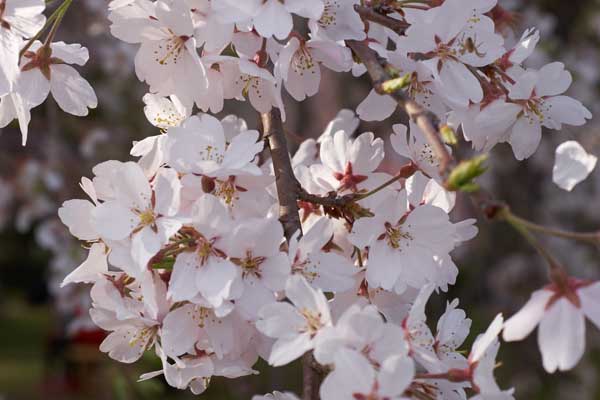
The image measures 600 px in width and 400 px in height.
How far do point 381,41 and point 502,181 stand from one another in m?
4.59

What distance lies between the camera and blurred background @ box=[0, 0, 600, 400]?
4.18 m

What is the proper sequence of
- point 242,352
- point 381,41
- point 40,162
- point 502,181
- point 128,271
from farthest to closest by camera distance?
point 502,181
point 40,162
point 381,41
point 242,352
point 128,271

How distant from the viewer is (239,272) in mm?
1035

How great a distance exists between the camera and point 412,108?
972 millimetres

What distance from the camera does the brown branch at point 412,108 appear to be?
91cm

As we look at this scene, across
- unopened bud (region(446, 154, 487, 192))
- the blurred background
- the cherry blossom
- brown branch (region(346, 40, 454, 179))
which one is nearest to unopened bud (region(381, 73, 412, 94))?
brown branch (region(346, 40, 454, 179))

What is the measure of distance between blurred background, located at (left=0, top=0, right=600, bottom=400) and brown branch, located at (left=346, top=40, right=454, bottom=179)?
93.6 inches

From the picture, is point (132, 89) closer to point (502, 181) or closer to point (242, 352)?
point (502, 181)

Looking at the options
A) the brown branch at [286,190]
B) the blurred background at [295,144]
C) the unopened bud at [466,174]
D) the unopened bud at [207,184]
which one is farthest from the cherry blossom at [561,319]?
the blurred background at [295,144]

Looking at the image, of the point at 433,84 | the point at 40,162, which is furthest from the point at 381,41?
the point at 40,162

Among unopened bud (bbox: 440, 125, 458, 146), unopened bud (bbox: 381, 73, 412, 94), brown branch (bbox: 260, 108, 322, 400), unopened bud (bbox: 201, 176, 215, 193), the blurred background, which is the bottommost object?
the blurred background

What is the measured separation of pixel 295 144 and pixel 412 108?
279 cm

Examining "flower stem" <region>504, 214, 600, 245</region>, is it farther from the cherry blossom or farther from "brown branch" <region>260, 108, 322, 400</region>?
"brown branch" <region>260, 108, 322, 400</region>

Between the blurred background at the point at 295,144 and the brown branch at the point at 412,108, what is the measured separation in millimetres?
2378
